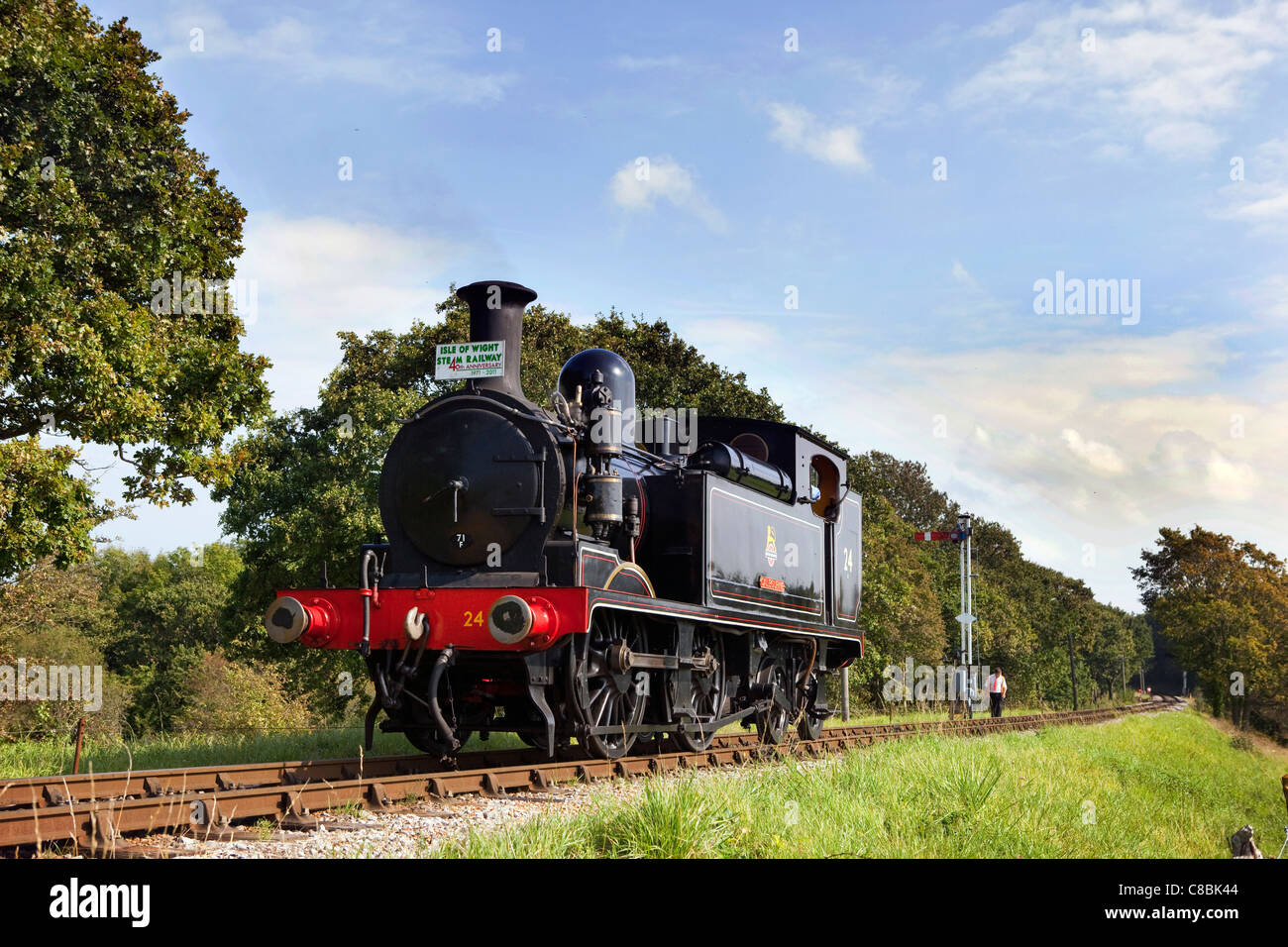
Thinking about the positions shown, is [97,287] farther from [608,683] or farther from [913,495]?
[913,495]

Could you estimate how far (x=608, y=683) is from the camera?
29.7 ft

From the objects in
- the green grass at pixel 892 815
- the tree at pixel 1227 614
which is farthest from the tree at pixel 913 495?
the green grass at pixel 892 815

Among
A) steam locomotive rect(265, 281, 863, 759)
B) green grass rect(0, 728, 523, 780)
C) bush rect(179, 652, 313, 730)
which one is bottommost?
bush rect(179, 652, 313, 730)

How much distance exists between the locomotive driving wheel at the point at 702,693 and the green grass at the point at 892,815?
1090mm

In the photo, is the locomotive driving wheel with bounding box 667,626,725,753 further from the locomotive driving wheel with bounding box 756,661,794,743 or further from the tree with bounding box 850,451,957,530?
the tree with bounding box 850,451,957,530

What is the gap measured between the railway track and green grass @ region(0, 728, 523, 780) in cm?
134

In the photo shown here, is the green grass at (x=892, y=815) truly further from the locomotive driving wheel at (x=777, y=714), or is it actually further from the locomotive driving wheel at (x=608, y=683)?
the locomotive driving wheel at (x=777, y=714)

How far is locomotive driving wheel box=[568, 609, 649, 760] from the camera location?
852cm

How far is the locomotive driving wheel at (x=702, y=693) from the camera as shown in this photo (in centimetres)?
1010

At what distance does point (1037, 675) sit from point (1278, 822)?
109 ft

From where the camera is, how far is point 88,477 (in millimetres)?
13594

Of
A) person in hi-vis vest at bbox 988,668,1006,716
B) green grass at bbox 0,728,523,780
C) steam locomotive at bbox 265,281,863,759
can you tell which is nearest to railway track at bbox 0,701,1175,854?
steam locomotive at bbox 265,281,863,759

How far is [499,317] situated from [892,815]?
5150 mm
